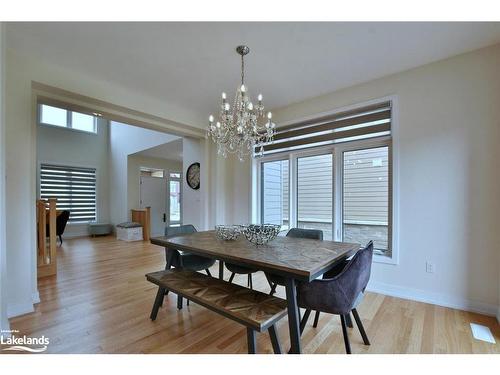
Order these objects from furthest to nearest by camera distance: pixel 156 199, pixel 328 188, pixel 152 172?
Answer: pixel 152 172, pixel 156 199, pixel 328 188

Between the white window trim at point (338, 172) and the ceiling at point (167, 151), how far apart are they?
2.49m

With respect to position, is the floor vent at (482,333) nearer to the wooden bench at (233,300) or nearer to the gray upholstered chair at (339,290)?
the gray upholstered chair at (339,290)

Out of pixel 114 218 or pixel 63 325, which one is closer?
pixel 63 325

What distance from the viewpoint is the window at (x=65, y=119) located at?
6.44 m

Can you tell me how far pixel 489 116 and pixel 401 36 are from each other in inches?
45.7

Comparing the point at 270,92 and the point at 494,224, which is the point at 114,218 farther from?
the point at 494,224

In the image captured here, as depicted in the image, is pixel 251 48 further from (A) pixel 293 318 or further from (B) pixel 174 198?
(B) pixel 174 198

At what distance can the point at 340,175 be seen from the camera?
3.26m

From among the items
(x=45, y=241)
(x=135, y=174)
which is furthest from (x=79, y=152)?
(x=45, y=241)

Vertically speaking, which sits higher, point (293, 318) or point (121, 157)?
point (121, 157)

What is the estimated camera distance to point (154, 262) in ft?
13.6

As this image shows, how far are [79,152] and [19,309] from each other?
5.96m

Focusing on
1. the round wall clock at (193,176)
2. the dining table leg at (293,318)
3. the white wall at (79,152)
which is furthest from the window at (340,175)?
the white wall at (79,152)
